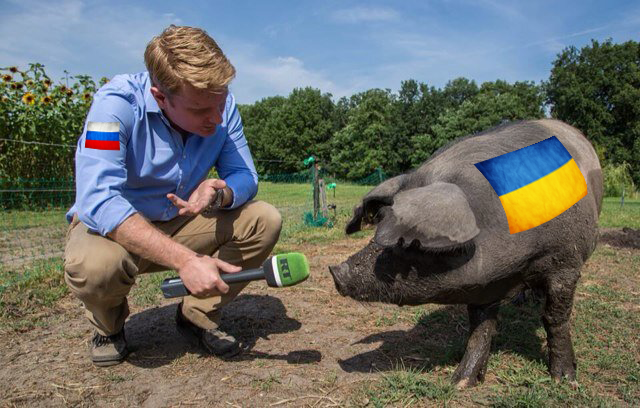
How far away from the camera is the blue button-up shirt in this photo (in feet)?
7.52

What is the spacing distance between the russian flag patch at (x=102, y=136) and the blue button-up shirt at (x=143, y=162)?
2 cm

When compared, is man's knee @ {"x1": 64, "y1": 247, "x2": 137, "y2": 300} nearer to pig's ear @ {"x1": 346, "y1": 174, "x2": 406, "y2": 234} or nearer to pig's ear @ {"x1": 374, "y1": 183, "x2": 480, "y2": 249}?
pig's ear @ {"x1": 346, "y1": 174, "x2": 406, "y2": 234}

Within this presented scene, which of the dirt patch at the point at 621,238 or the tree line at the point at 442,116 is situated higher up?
the tree line at the point at 442,116

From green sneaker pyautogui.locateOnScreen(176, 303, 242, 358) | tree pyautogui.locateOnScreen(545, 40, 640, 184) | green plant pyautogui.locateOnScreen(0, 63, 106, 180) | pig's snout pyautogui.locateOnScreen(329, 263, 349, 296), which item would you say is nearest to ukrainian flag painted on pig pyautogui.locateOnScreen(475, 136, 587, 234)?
pig's snout pyautogui.locateOnScreen(329, 263, 349, 296)

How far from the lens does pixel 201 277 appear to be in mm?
2094

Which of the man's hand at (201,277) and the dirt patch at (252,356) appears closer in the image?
the man's hand at (201,277)

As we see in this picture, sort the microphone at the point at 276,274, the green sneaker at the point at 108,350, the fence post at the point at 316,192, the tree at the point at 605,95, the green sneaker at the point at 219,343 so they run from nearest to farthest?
the microphone at the point at 276,274 < the green sneaker at the point at 108,350 < the green sneaker at the point at 219,343 < the fence post at the point at 316,192 < the tree at the point at 605,95

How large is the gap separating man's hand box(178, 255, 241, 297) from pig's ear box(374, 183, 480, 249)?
0.72 metres

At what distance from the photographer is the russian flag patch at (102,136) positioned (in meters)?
2.36

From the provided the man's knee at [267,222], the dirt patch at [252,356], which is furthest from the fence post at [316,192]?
the man's knee at [267,222]

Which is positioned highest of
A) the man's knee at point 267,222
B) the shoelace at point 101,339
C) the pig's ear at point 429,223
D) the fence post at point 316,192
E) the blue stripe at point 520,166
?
the blue stripe at point 520,166

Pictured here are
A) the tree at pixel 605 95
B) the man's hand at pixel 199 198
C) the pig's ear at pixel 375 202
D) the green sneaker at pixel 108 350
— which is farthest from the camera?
the tree at pixel 605 95

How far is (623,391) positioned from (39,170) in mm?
10405

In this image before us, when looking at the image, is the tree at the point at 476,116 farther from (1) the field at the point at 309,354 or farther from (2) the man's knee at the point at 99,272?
(2) the man's knee at the point at 99,272
